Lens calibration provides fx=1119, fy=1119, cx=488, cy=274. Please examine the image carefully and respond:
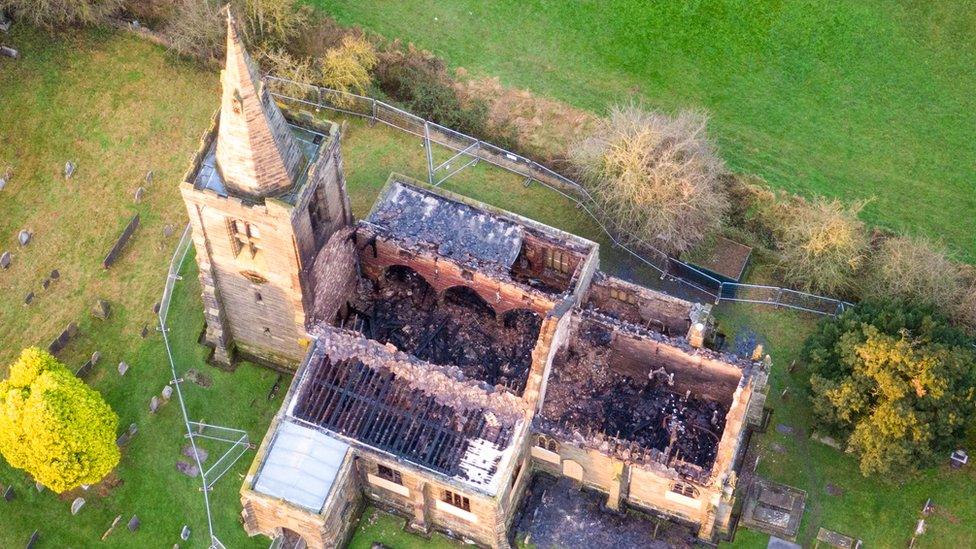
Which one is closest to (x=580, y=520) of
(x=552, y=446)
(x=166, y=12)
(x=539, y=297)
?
(x=552, y=446)

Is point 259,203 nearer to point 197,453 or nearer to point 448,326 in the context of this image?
point 448,326

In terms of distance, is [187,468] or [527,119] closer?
[187,468]

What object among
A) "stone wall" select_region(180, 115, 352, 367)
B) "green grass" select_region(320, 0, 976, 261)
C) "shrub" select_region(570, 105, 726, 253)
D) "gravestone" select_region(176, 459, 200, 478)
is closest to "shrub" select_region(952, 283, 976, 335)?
"green grass" select_region(320, 0, 976, 261)

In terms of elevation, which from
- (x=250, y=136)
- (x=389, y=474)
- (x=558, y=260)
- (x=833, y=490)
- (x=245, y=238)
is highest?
(x=558, y=260)

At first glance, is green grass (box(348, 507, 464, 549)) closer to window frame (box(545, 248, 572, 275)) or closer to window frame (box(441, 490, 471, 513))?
window frame (box(441, 490, 471, 513))

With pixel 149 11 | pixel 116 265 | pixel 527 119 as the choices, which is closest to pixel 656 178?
pixel 527 119

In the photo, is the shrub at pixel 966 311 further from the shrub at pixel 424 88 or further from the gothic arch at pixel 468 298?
the shrub at pixel 424 88
